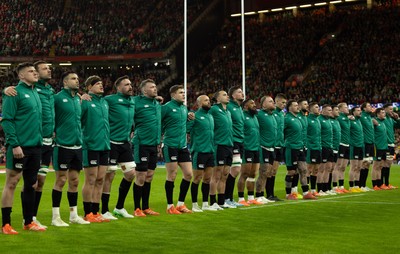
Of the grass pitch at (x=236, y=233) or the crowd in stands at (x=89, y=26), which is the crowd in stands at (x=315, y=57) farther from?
the grass pitch at (x=236, y=233)

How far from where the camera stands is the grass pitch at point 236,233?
26.5ft

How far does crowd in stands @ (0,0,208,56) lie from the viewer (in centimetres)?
5012

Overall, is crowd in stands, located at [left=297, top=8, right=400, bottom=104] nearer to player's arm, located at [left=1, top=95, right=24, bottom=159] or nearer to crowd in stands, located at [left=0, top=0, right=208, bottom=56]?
crowd in stands, located at [left=0, top=0, right=208, bottom=56]

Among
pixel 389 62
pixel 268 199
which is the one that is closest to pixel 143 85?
pixel 268 199

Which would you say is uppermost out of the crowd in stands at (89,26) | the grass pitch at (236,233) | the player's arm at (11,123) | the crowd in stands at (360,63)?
the crowd in stands at (89,26)

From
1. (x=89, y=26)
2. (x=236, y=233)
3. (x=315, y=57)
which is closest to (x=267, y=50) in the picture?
(x=315, y=57)

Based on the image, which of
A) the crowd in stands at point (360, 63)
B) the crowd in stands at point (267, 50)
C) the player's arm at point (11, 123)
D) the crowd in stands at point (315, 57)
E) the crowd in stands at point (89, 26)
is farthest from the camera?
the crowd in stands at point (89, 26)

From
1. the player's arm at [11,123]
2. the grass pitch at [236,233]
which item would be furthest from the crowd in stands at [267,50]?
the player's arm at [11,123]

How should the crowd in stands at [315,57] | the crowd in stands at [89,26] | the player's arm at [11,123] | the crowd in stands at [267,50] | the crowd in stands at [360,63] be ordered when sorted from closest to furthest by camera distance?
the player's arm at [11,123] < the crowd in stands at [360,63] < the crowd in stands at [315,57] < the crowd in stands at [267,50] < the crowd in stands at [89,26]

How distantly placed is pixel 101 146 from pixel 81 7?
4452 cm

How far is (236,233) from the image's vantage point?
9.40 m

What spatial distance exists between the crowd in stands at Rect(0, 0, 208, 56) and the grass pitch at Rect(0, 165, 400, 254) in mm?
37376

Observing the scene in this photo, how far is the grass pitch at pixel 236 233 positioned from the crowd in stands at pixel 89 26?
3738 cm

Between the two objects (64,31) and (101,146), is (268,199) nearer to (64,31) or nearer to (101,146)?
(101,146)
